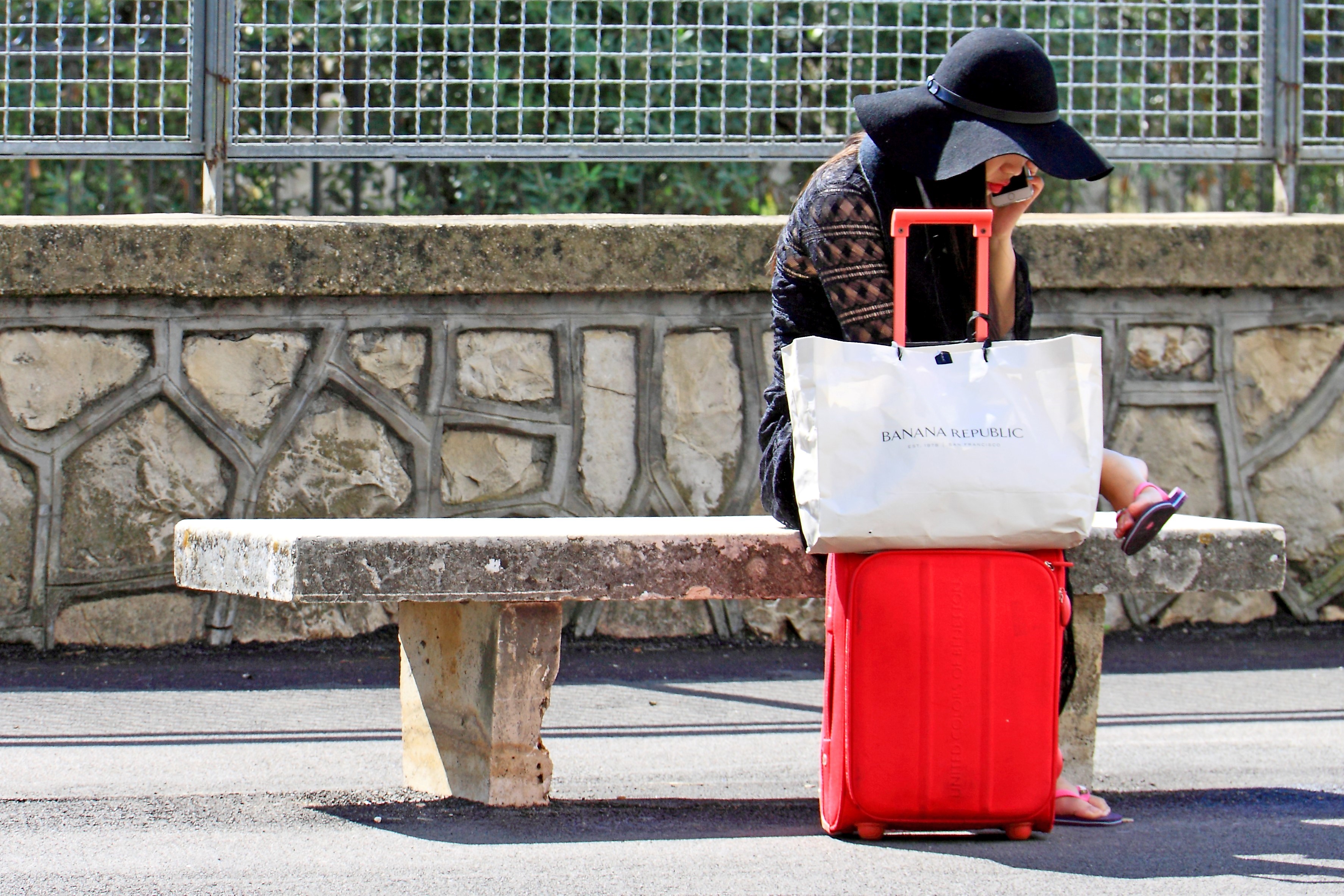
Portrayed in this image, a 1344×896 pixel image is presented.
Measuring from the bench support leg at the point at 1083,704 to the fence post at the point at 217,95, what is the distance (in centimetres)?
282

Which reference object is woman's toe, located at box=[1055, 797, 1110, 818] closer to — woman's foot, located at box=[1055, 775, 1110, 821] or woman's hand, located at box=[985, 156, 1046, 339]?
woman's foot, located at box=[1055, 775, 1110, 821]

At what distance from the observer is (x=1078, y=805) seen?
8.82 ft

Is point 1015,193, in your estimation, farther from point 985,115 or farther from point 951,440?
point 951,440

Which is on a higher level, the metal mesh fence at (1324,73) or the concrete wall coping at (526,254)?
the metal mesh fence at (1324,73)

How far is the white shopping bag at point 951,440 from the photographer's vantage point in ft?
7.47

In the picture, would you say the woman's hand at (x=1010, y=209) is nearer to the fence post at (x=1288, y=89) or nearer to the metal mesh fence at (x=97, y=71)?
the fence post at (x=1288, y=89)

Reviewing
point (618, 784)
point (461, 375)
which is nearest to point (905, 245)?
point (618, 784)

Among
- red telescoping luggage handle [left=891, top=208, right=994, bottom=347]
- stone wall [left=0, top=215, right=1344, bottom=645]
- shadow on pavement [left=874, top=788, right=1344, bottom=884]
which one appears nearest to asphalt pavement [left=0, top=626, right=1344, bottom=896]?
shadow on pavement [left=874, top=788, right=1344, bottom=884]

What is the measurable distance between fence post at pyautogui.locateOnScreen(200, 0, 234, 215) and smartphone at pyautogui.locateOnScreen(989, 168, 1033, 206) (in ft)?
8.37

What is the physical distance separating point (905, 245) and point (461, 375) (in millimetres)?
2048

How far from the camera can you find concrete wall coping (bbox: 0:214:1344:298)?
4016 mm

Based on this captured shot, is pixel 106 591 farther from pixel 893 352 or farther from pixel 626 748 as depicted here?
pixel 893 352

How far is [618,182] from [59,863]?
369 cm

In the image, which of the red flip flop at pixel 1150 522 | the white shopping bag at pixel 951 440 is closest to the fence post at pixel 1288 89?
the red flip flop at pixel 1150 522
